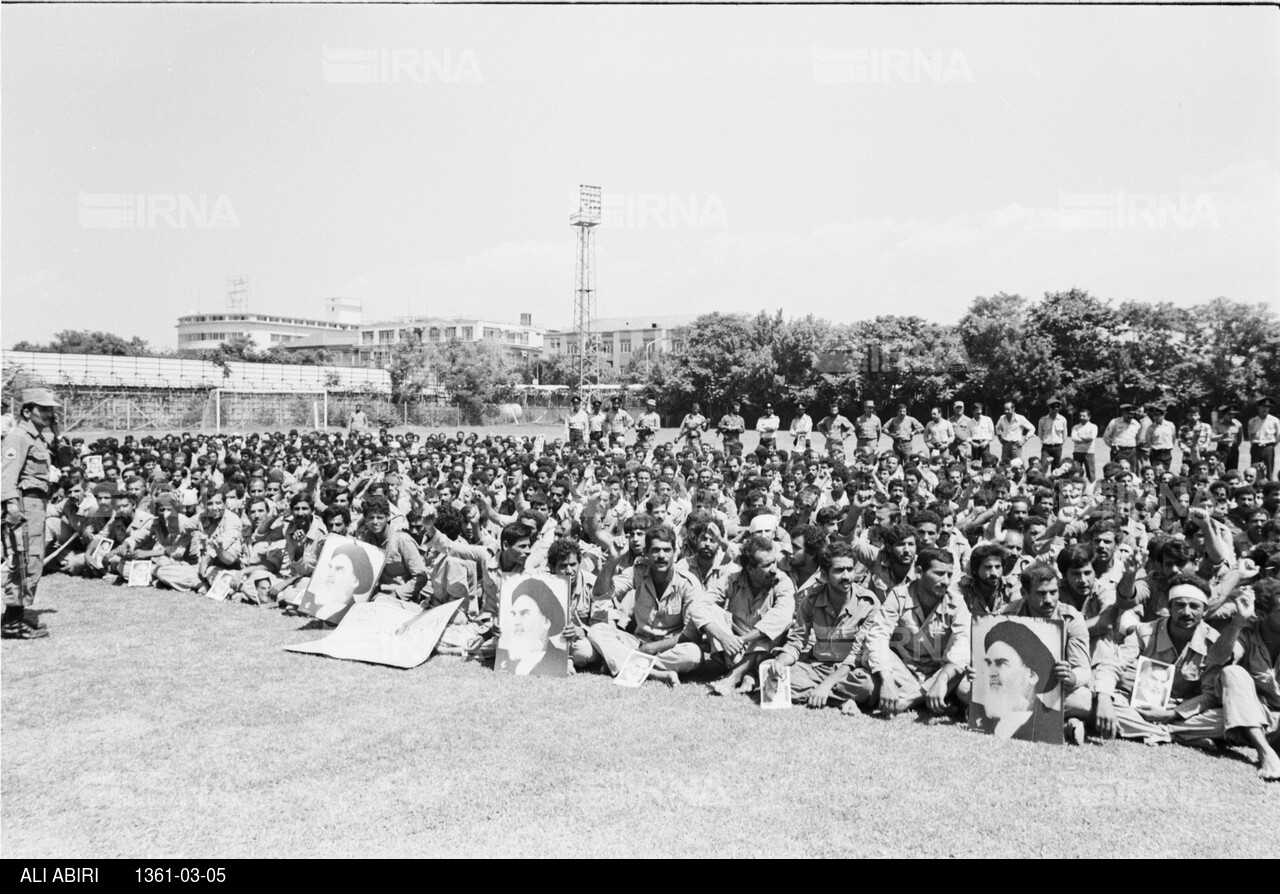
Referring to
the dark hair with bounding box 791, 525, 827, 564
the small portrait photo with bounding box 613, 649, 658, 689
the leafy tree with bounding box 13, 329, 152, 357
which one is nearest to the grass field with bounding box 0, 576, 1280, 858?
the small portrait photo with bounding box 613, 649, 658, 689

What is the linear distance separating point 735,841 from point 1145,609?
11.2 ft

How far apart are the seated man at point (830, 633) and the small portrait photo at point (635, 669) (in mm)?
978

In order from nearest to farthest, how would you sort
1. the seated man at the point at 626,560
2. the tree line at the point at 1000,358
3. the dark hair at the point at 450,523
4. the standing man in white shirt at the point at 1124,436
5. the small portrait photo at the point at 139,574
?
1. the seated man at the point at 626,560
2. the dark hair at the point at 450,523
3. the small portrait photo at the point at 139,574
4. the standing man in white shirt at the point at 1124,436
5. the tree line at the point at 1000,358

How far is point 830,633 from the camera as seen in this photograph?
21.8 feet

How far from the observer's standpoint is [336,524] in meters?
9.76

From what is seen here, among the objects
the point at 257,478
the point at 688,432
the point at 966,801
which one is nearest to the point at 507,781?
the point at 966,801

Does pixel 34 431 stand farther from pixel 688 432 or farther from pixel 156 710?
pixel 688 432

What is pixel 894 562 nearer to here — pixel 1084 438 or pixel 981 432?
pixel 1084 438

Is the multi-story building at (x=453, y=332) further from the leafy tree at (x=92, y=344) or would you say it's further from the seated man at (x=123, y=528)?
the seated man at (x=123, y=528)

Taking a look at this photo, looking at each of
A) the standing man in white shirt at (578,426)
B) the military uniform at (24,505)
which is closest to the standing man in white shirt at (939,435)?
the standing man in white shirt at (578,426)

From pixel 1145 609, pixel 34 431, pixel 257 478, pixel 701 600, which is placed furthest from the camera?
pixel 257 478

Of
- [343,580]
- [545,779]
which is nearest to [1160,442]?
[343,580]

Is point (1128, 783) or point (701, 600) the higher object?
point (701, 600)

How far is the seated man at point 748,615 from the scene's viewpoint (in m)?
6.78
